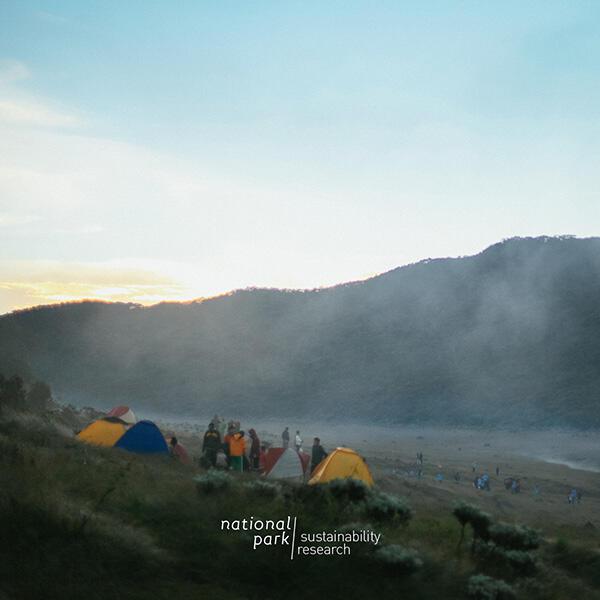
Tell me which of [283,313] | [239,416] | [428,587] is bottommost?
[239,416]

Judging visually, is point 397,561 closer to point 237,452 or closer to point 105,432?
point 237,452

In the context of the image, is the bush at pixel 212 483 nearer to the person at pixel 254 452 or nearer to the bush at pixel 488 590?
the bush at pixel 488 590

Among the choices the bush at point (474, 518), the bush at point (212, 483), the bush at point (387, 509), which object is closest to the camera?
the bush at point (474, 518)

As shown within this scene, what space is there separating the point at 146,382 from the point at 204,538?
305 feet

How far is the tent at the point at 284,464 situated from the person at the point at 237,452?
0.89 metres

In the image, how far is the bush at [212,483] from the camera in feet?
30.5

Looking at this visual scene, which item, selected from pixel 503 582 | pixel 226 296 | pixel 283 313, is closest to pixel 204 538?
pixel 503 582

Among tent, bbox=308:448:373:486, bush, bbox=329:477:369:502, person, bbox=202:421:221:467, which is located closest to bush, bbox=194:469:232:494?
bush, bbox=329:477:369:502

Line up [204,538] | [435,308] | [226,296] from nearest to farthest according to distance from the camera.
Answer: [204,538] < [435,308] < [226,296]

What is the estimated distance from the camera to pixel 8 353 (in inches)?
1747

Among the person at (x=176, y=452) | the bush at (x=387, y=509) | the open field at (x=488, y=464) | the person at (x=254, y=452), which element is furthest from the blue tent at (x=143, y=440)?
the bush at (x=387, y=509)

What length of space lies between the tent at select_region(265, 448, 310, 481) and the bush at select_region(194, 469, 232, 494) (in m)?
8.10

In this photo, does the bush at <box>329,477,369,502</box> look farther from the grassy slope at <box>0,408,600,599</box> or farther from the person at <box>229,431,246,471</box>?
the person at <box>229,431,246,471</box>

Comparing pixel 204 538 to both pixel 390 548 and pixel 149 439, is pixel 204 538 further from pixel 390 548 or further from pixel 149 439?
pixel 149 439
